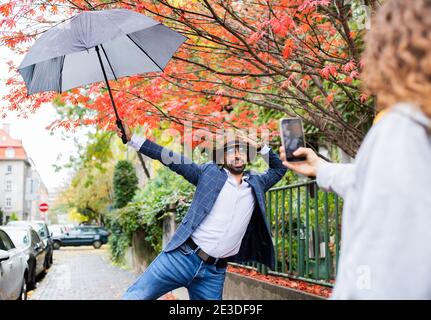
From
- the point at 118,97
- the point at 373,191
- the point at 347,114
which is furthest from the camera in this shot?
the point at 347,114

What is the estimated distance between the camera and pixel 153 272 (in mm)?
4074

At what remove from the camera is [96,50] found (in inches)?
181

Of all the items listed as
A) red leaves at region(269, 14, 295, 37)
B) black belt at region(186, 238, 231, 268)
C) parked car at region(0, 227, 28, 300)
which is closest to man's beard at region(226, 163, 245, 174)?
black belt at region(186, 238, 231, 268)

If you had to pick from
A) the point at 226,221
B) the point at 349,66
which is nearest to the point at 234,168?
the point at 226,221

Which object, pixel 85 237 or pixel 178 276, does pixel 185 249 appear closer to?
pixel 178 276

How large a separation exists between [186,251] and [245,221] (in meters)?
0.52

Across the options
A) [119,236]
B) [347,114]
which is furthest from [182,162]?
[119,236]

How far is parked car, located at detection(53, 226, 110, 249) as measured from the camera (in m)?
34.8

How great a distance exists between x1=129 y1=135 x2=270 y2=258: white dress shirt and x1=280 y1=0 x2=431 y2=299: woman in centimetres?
240

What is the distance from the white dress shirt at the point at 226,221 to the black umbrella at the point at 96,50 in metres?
0.94

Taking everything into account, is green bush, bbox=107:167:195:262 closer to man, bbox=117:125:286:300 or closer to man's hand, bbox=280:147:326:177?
man, bbox=117:125:286:300

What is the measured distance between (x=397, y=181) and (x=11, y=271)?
819 cm

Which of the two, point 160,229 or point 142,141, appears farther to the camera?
point 160,229

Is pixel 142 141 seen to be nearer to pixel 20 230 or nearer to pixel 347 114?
pixel 347 114
